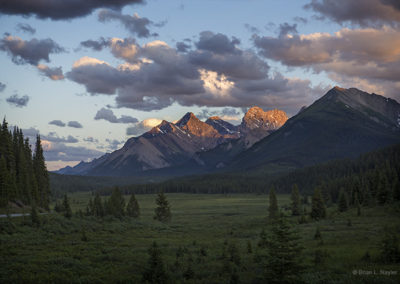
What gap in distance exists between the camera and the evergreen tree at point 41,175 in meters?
86.7

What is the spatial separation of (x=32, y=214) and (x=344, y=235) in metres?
44.3

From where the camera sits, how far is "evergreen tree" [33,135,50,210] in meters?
86.7

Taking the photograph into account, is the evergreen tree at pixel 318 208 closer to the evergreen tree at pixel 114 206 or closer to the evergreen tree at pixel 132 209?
the evergreen tree at pixel 114 206

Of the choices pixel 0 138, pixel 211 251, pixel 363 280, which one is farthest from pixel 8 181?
pixel 363 280

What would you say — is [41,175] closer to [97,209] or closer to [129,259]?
[97,209]

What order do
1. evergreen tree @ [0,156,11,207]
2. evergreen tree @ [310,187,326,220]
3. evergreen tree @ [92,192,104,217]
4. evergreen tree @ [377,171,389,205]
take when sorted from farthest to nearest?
evergreen tree @ [377,171,389,205]
evergreen tree @ [310,187,326,220]
evergreen tree @ [92,192,104,217]
evergreen tree @ [0,156,11,207]

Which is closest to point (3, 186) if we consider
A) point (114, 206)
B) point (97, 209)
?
point (97, 209)

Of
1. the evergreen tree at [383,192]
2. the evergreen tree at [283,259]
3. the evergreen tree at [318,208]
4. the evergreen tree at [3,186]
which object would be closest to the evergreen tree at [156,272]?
the evergreen tree at [283,259]

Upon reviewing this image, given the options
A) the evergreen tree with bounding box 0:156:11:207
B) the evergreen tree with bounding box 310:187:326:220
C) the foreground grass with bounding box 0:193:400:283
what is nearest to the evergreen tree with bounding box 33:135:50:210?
the evergreen tree with bounding box 0:156:11:207

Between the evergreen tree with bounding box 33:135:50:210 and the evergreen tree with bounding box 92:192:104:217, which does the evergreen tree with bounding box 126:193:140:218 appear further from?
the evergreen tree with bounding box 33:135:50:210

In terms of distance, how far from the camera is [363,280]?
837 inches

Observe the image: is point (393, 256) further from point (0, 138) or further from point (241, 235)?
point (0, 138)

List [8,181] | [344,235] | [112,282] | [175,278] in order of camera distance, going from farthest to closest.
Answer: [8,181] → [344,235] → [175,278] → [112,282]

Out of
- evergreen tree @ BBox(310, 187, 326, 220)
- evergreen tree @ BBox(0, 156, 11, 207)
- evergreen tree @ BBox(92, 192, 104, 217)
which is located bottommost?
evergreen tree @ BBox(310, 187, 326, 220)
